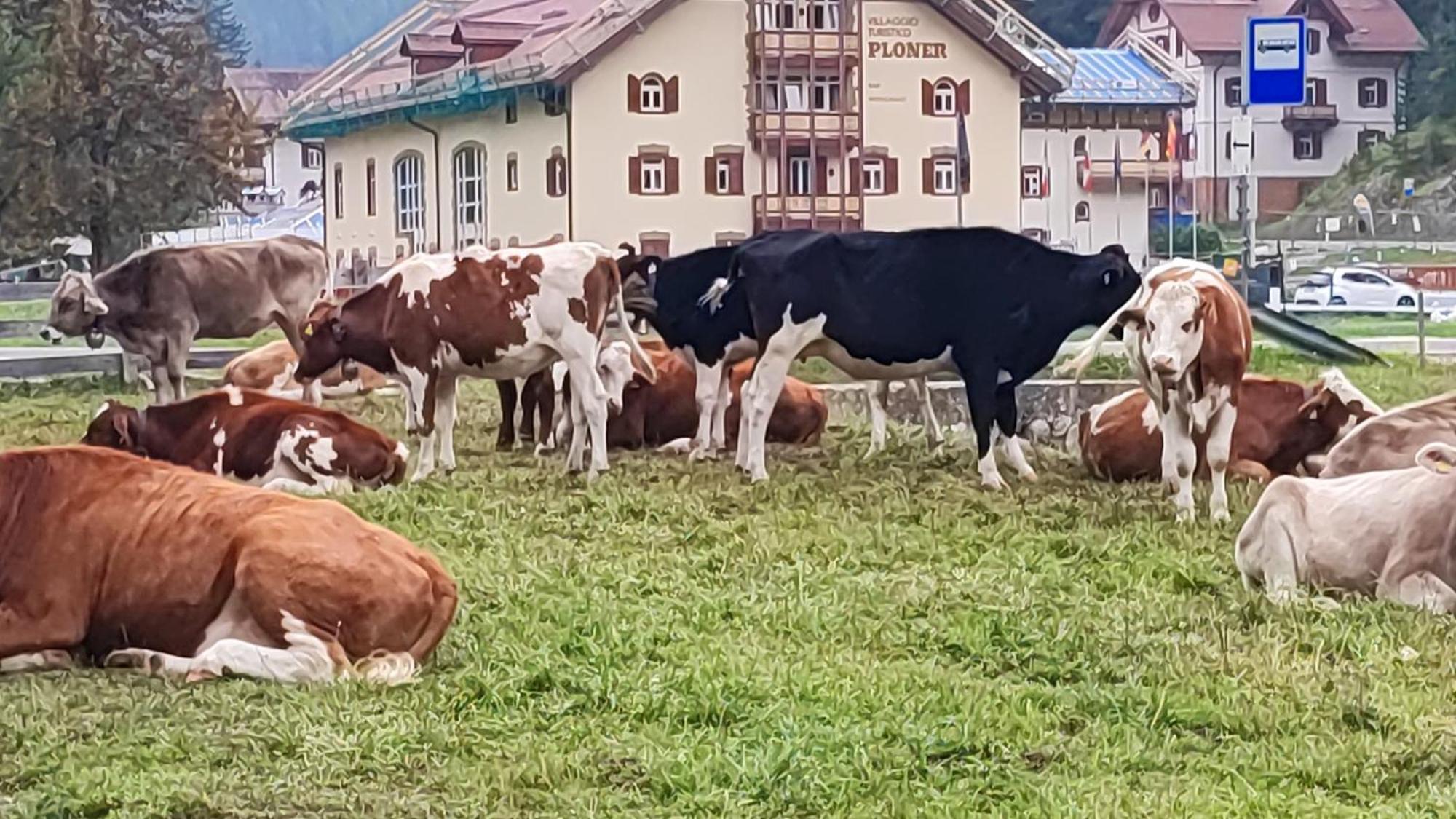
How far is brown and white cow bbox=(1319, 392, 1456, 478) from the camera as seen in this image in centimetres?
895

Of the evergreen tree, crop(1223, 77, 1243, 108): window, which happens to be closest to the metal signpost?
crop(1223, 77, 1243, 108): window

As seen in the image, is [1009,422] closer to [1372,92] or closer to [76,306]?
[76,306]

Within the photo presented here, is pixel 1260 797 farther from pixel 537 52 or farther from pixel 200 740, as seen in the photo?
pixel 537 52

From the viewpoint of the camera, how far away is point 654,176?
15.6m

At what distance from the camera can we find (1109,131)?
18453 millimetres

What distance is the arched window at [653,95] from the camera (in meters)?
15.7

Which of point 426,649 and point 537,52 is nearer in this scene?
point 426,649

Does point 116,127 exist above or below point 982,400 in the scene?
above

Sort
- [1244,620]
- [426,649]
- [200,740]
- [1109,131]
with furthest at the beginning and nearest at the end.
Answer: [1109,131], [1244,620], [426,649], [200,740]

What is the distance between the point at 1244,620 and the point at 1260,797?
216 centimetres

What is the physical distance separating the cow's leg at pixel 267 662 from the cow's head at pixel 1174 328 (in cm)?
469

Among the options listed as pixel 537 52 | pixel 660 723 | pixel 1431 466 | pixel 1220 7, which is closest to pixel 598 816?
pixel 660 723

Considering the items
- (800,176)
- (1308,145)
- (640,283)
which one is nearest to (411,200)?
(800,176)

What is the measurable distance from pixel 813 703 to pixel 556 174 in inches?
409
